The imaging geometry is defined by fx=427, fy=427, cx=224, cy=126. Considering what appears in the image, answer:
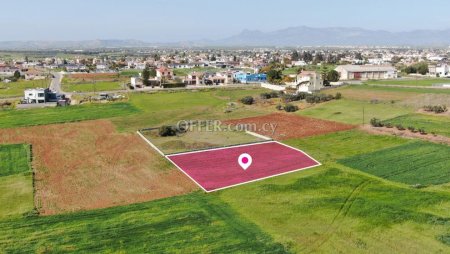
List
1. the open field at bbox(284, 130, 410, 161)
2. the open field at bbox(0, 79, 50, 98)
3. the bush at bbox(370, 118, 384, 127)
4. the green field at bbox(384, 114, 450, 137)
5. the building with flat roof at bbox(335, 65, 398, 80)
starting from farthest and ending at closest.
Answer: the building with flat roof at bbox(335, 65, 398, 80)
the open field at bbox(0, 79, 50, 98)
the bush at bbox(370, 118, 384, 127)
the green field at bbox(384, 114, 450, 137)
the open field at bbox(284, 130, 410, 161)

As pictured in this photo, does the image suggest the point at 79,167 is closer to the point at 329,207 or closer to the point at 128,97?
the point at 329,207

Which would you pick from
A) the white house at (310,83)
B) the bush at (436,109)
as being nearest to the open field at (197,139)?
the bush at (436,109)

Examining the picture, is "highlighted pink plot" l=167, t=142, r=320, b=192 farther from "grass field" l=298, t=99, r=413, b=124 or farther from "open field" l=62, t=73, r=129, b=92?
"open field" l=62, t=73, r=129, b=92

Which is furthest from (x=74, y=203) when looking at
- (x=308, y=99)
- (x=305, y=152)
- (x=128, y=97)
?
(x=128, y=97)

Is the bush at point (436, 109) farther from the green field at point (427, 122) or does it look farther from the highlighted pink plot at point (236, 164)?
the highlighted pink plot at point (236, 164)

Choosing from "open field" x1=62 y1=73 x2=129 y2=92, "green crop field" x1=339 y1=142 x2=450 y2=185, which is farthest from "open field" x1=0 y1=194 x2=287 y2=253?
"open field" x1=62 y1=73 x2=129 y2=92

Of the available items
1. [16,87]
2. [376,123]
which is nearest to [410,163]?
[376,123]
